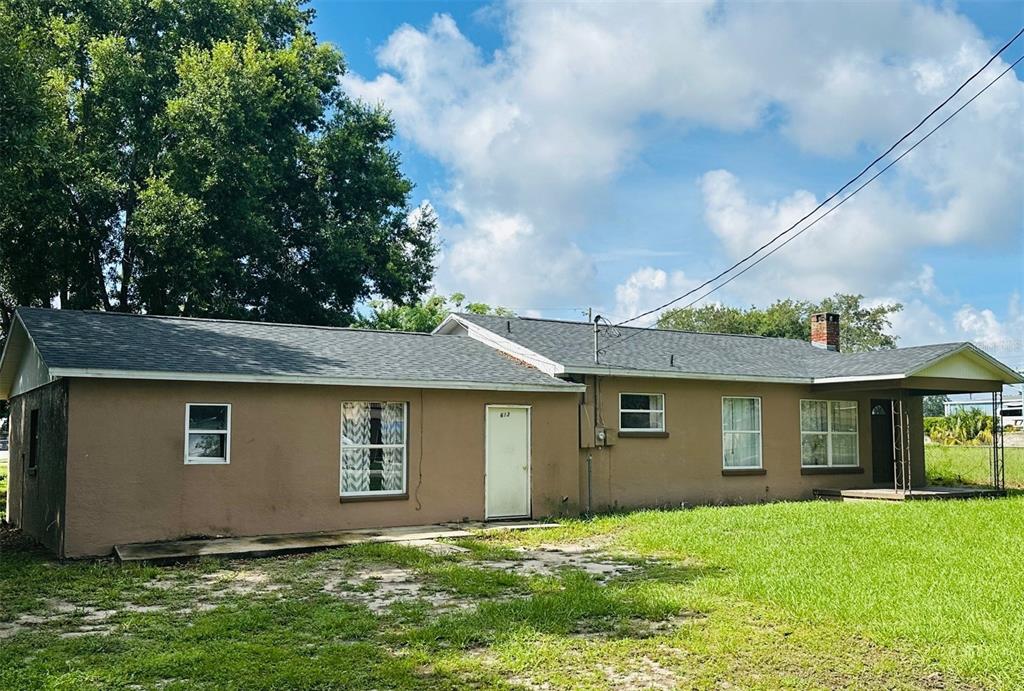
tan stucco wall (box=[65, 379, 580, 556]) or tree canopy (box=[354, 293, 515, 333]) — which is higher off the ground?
tree canopy (box=[354, 293, 515, 333])

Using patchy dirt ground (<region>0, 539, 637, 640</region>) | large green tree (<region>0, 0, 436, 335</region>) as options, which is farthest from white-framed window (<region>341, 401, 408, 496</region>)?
large green tree (<region>0, 0, 436, 335</region>)

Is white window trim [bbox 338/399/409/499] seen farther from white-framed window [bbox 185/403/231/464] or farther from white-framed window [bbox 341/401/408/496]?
white-framed window [bbox 185/403/231/464]

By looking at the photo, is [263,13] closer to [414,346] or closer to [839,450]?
[414,346]

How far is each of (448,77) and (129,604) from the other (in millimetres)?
12115

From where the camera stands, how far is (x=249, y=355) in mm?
13750

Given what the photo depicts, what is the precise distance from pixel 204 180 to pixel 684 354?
13908mm

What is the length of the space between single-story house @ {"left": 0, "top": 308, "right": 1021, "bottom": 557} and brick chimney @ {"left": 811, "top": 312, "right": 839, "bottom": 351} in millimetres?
2230

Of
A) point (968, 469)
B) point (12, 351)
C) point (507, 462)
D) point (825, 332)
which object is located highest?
point (825, 332)

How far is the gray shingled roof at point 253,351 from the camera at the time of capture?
40.7 feet

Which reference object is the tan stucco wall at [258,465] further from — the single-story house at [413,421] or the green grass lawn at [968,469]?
the green grass lawn at [968,469]

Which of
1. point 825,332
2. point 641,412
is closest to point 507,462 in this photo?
point 641,412

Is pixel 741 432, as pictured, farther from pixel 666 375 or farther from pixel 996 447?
pixel 996 447

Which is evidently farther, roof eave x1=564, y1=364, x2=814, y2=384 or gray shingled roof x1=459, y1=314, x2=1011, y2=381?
gray shingled roof x1=459, y1=314, x2=1011, y2=381

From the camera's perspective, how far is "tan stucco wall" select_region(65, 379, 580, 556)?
11.8 metres
